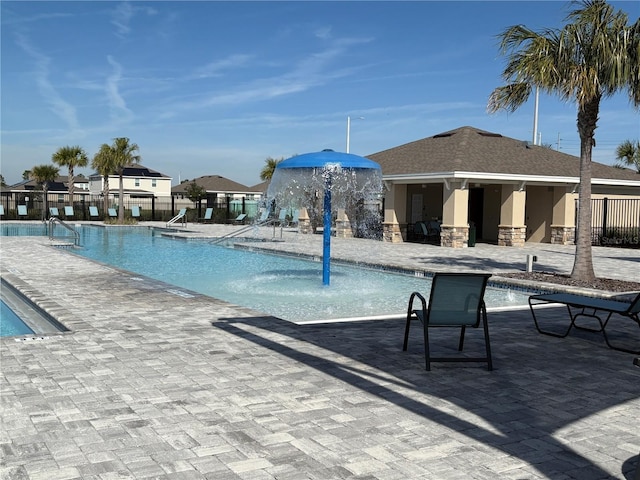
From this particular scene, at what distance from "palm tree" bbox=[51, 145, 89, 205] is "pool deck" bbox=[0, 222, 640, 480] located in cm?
4074

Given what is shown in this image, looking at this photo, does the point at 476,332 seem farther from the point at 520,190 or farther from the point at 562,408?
the point at 520,190

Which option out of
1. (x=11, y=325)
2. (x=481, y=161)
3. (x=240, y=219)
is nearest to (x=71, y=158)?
(x=240, y=219)

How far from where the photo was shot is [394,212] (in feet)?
86.1

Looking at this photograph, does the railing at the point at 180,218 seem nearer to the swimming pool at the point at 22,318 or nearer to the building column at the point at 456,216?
the building column at the point at 456,216

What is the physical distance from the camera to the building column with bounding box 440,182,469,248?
896 inches

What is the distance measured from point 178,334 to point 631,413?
192 inches

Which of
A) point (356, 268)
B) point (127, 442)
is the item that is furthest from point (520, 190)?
point (127, 442)

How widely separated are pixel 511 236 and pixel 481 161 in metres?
3.11

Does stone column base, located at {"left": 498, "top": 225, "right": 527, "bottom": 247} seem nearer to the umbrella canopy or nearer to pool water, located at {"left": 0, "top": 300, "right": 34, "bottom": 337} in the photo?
the umbrella canopy

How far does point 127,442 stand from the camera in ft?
13.5

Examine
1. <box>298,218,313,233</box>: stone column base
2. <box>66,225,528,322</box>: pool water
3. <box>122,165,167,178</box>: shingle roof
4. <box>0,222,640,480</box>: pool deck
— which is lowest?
<box>66,225,528,322</box>: pool water

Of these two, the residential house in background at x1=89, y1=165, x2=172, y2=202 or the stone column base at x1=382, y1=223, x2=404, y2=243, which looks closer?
the stone column base at x1=382, y1=223, x2=404, y2=243

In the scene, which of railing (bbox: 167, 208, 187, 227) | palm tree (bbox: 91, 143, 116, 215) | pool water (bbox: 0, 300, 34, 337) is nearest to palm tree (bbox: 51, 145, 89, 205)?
palm tree (bbox: 91, 143, 116, 215)

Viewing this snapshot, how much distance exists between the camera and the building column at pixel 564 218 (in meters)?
25.7
